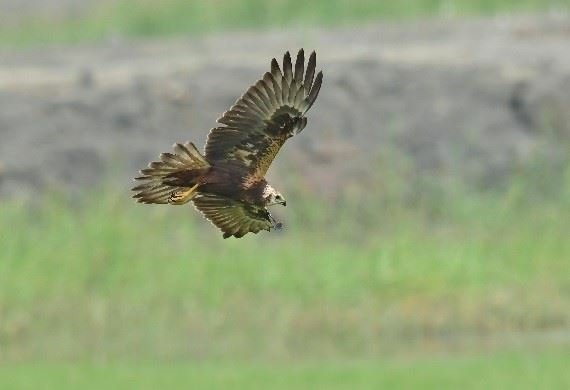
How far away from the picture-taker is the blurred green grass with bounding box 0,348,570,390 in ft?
50.4

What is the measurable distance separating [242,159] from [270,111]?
0.25 m

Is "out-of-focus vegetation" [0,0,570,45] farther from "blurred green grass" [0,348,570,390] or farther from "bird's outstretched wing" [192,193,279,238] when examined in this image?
"bird's outstretched wing" [192,193,279,238]

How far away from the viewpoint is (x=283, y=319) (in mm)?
15586

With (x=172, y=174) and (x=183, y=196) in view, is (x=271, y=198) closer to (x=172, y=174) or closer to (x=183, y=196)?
(x=183, y=196)

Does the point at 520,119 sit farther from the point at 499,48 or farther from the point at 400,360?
the point at 400,360

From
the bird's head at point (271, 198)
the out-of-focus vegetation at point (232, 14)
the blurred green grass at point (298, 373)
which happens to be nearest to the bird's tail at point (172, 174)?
the bird's head at point (271, 198)

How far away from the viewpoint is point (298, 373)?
1561cm

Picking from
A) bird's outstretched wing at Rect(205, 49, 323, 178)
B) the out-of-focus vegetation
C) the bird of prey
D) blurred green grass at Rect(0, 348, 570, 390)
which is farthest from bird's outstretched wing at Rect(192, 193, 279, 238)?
the out-of-focus vegetation

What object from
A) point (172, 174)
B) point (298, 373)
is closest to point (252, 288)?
point (298, 373)

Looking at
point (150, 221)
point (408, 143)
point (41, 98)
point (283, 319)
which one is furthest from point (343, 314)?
point (41, 98)

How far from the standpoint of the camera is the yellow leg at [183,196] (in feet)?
15.9

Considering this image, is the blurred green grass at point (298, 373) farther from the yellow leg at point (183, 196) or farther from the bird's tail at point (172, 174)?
the yellow leg at point (183, 196)

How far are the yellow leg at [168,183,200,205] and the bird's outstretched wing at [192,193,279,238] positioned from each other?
0.17 m

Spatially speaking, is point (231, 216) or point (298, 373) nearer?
point (231, 216)
